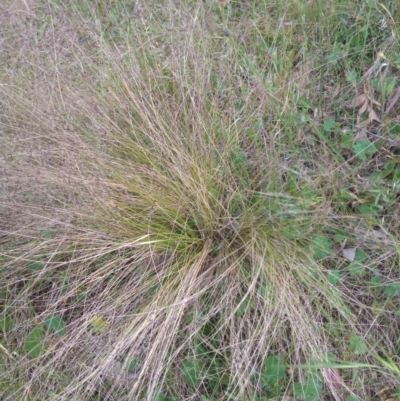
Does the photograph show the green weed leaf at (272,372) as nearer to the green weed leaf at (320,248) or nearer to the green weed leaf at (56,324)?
the green weed leaf at (320,248)

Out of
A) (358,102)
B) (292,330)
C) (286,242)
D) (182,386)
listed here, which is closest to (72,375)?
(182,386)

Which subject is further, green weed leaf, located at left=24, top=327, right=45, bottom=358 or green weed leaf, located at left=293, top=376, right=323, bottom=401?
green weed leaf, located at left=24, top=327, right=45, bottom=358

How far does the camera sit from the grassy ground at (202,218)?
1.50 meters

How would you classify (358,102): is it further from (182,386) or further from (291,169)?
(182,386)

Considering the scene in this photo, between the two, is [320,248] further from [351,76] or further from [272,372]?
[351,76]

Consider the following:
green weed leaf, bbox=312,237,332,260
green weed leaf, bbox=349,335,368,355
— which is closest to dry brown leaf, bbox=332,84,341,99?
green weed leaf, bbox=312,237,332,260

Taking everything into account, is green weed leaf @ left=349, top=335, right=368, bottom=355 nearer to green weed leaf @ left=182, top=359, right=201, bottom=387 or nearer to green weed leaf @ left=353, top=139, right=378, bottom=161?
green weed leaf @ left=182, top=359, right=201, bottom=387

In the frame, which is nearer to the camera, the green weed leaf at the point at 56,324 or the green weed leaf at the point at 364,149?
the green weed leaf at the point at 56,324

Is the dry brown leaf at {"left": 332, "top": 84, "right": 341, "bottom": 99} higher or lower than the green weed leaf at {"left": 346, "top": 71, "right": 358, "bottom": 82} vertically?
lower

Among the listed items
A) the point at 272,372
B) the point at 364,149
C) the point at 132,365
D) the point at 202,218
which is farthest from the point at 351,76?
the point at 132,365

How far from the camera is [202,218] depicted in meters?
Answer: 1.66

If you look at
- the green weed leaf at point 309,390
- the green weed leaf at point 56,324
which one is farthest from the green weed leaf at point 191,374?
the green weed leaf at point 56,324

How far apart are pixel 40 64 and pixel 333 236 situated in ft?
4.13

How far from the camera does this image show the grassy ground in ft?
4.91
